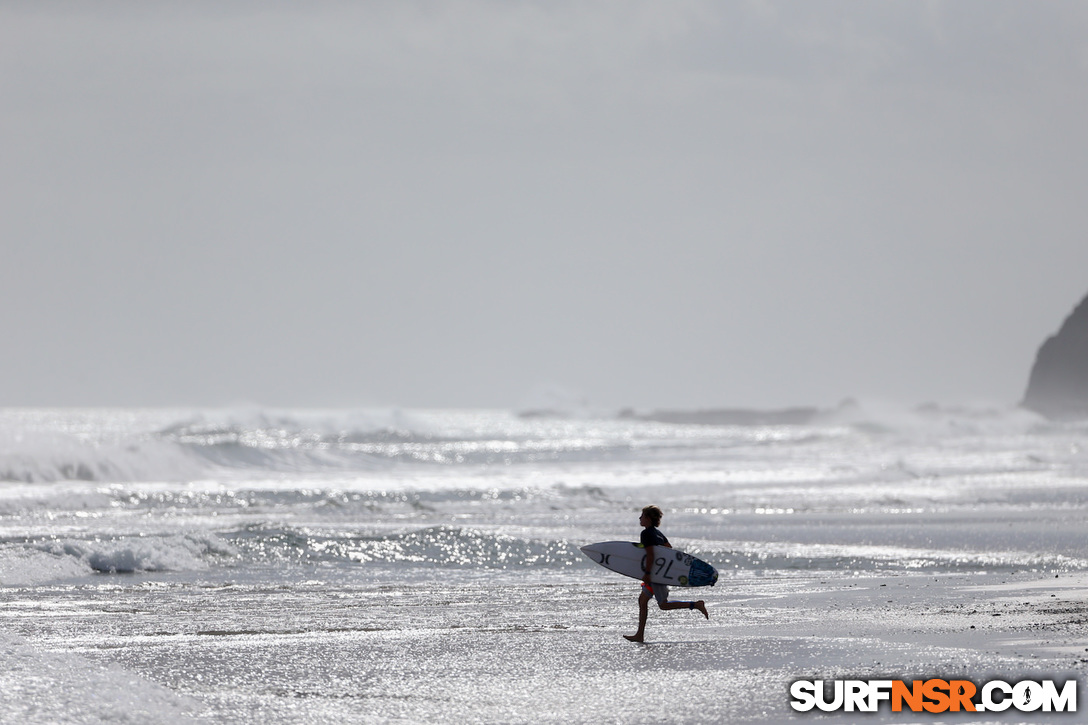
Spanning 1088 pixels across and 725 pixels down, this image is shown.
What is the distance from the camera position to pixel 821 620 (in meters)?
12.4

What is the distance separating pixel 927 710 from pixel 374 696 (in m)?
3.95

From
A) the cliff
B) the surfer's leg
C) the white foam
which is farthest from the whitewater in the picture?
the cliff

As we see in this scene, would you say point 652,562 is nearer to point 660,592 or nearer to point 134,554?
point 660,592

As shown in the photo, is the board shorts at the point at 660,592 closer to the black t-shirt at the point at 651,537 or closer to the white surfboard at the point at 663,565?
the white surfboard at the point at 663,565

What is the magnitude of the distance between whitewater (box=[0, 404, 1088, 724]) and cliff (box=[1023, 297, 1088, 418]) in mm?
100874

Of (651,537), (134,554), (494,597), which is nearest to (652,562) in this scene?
(651,537)

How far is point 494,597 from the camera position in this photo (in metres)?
14.5

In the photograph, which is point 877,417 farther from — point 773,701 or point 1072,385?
point 773,701

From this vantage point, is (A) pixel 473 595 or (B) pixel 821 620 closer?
(B) pixel 821 620

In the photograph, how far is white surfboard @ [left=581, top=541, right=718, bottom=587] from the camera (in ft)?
39.6

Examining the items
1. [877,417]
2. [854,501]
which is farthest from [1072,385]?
[854,501]

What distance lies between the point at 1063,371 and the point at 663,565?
133599 mm

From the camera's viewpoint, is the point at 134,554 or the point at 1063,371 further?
the point at 1063,371

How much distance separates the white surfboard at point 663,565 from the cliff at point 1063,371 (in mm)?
121624
